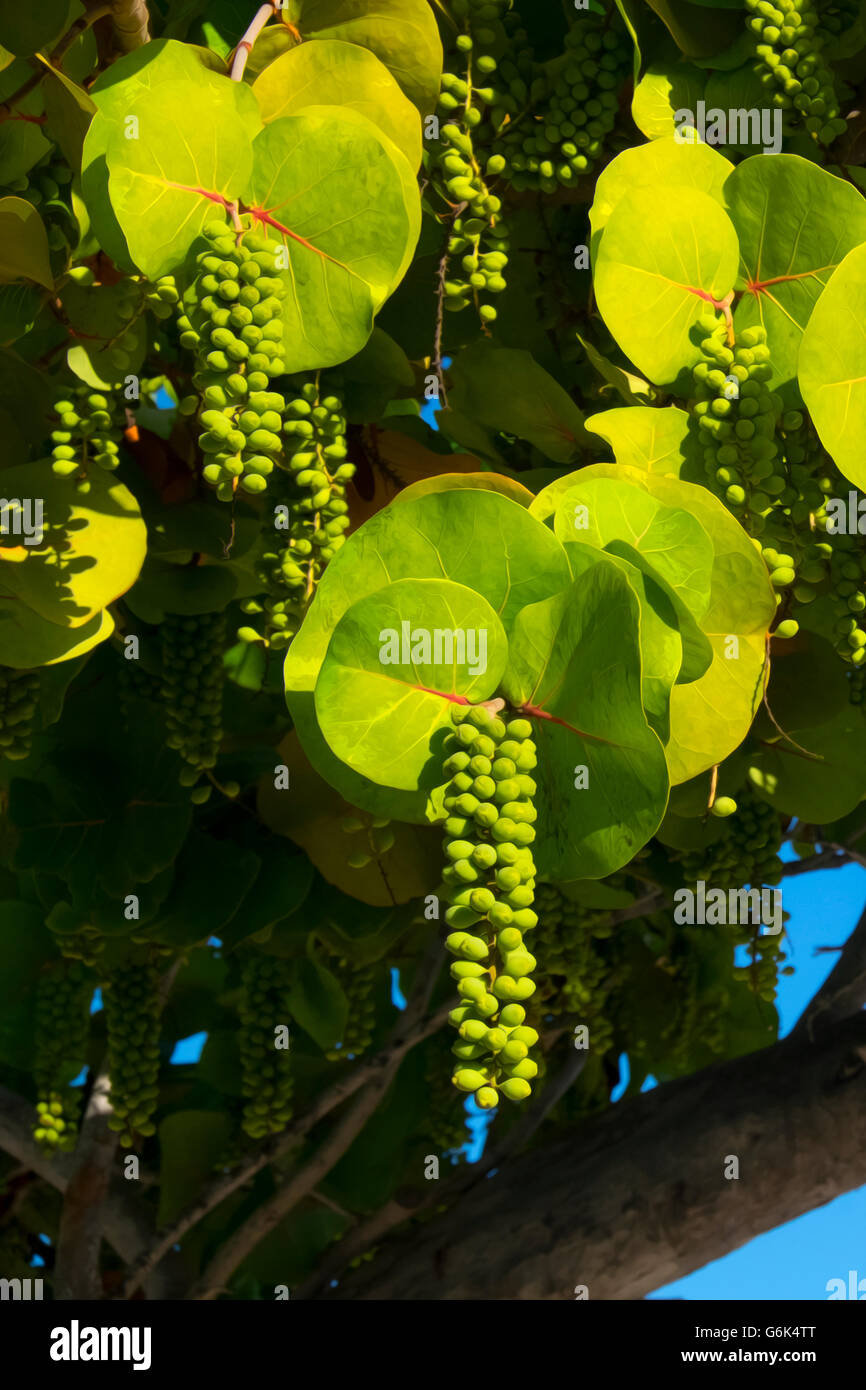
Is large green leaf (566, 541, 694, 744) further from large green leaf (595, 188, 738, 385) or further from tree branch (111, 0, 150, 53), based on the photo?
tree branch (111, 0, 150, 53)

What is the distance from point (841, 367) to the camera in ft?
2.82

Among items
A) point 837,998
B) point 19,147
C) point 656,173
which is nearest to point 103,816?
point 19,147

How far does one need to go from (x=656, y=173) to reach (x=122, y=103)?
404mm

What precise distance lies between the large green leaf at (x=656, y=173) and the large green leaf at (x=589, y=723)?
0.34 meters

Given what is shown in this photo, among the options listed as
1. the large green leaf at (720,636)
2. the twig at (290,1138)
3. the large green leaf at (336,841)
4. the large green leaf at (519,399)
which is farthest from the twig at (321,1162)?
the large green leaf at (720,636)

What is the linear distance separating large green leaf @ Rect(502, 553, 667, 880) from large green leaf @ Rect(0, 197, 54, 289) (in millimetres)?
546

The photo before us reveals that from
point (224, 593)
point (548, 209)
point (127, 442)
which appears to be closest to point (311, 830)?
point (224, 593)

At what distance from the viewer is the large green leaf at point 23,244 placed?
98 cm

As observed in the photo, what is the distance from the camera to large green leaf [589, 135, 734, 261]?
947 millimetres

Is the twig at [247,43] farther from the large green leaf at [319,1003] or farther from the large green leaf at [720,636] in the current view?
the large green leaf at [319,1003]

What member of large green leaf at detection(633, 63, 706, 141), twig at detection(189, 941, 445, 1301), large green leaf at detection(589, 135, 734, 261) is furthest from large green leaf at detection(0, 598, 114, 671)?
twig at detection(189, 941, 445, 1301)

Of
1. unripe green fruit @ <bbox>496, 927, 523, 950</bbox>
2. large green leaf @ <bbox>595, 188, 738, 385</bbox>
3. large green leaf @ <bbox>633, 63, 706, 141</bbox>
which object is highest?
large green leaf @ <bbox>633, 63, 706, 141</bbox>

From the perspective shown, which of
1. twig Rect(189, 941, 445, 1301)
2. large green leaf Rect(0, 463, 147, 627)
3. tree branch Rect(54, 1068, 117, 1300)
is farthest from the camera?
tree branch Rect(54, 1068, 117, 1300)

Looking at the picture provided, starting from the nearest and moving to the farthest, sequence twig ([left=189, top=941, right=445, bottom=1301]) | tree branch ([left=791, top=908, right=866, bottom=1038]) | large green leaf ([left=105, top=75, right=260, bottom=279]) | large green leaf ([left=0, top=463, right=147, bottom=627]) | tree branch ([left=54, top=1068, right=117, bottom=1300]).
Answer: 1. large green leaf ([left=105, top=75, right=260, bottom=279])
2. large green leaf ([left=0, top=463, right=147, bottom=627])
3. tree branch ([left=791, top=908, right=866, bottom=1038])
4. twig ([left=189, top=941, right=445, bottom=1301])
5. tree branch ([left=54, top=1068, right=117, bottom=1300])
